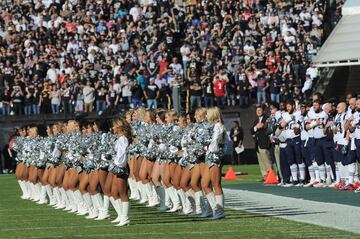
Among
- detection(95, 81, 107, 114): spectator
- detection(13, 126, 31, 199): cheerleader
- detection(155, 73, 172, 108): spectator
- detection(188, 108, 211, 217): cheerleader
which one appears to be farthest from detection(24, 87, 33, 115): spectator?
detection(188, 108, 211, 217): cheerleader

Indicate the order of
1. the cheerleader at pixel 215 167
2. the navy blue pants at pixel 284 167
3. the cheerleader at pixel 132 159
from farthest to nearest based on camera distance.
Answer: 1. the navy blue pants at pixel 284 167
2. the cheerleader at pixel 132 159
3. the cheerleader at pixel 215 167

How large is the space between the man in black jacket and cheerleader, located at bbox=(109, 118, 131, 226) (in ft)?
32.0

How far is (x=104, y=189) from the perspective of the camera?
60.0ft

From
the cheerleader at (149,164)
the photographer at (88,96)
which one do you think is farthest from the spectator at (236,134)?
the cheerleader at (149,164)

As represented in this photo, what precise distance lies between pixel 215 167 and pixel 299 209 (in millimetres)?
2221

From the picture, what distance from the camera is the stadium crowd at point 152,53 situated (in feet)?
128

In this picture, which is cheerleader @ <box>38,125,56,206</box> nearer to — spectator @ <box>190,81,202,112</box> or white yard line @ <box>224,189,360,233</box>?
white yard line @ <box>224,189,360,233</box>

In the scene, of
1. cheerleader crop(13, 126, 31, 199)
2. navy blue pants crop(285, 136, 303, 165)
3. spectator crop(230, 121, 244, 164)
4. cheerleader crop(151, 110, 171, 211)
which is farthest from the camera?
spectator crop(230, 121, 244, 164)

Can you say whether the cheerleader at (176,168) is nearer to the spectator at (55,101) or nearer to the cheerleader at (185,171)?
the cheerleader at (185,171)

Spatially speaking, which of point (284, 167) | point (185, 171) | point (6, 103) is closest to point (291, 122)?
point (284, 167)

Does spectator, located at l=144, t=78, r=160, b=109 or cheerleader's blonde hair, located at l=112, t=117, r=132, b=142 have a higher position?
spectator, located at l=144, t=78, r=160, b=109

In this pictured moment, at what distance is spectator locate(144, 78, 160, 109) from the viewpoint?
38509 mm

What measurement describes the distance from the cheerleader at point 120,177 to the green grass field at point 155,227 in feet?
0.81

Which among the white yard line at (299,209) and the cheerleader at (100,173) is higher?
the cheerleader at (100,173)
